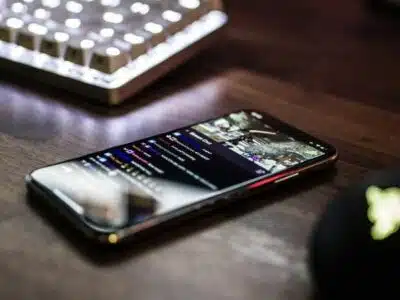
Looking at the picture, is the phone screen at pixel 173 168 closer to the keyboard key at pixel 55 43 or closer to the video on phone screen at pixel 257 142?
the video on phone screen at pixel 257 142

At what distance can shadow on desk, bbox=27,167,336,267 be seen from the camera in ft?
1.24

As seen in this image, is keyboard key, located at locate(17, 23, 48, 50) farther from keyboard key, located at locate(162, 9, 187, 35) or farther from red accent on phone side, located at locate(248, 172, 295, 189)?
red accent on phone side, located at locate(248, 172, 295, 189)

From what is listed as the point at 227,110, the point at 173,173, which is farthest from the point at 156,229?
the point at 227,110

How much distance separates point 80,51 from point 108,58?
27mm

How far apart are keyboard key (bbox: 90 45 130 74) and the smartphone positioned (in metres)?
0.10

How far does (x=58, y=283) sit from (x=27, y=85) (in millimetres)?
270

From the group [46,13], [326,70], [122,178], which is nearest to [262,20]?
[326,70]

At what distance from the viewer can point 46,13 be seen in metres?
0.62

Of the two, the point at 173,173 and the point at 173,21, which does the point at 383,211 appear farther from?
the point at 173,21

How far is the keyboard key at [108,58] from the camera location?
1.82 feet

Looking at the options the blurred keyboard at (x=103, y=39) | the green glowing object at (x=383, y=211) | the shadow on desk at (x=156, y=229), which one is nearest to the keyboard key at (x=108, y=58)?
the blurred keyboard at (x=103, y=39)

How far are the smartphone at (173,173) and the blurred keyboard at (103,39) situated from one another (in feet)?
0.33

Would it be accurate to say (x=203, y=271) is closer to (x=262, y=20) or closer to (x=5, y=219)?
(x=5, y=219)

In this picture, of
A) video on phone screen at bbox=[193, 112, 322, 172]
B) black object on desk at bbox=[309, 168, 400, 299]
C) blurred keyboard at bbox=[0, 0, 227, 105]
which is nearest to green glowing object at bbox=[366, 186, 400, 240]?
→ black object on desk at bbox=[309, 168, 400, 299]
